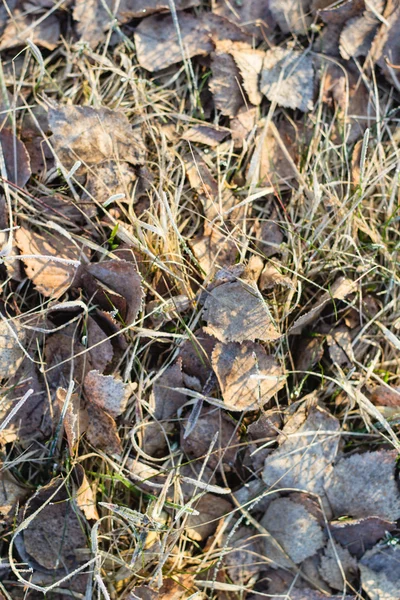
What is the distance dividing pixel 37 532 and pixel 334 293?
127cm

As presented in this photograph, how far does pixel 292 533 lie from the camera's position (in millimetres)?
1914

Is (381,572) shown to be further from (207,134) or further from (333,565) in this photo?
(207,134)

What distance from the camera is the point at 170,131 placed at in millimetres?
2182

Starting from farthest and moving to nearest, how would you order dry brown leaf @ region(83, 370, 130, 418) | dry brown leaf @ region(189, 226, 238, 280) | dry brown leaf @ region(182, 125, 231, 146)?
dry brown leaf @ region(182, 125, 231, 146)
dry brown leaf @ region(189, 226, 238, 280)
dry brown leaf @ region(83, 370, 130, 418)

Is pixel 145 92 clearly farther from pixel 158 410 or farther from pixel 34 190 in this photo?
pixel 158 410

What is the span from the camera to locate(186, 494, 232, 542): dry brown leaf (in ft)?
6.33

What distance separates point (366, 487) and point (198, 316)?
0.80 m

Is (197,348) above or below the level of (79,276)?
below

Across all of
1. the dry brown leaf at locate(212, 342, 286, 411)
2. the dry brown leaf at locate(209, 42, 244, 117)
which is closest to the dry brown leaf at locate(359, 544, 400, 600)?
the dry brown leaf at locate(212, 342, 286, 411)

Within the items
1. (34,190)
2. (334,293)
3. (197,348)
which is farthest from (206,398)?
(34,190)

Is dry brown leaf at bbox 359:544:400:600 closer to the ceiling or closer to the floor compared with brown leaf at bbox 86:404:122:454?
closer to the floor

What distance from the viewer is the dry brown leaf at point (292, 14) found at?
2234mm

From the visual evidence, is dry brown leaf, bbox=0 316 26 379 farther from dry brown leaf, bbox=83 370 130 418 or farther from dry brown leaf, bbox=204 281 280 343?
dry brown leaf, bbox=204 281 280 343

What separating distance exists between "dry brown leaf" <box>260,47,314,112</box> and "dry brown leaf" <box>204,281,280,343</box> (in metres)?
0.79
